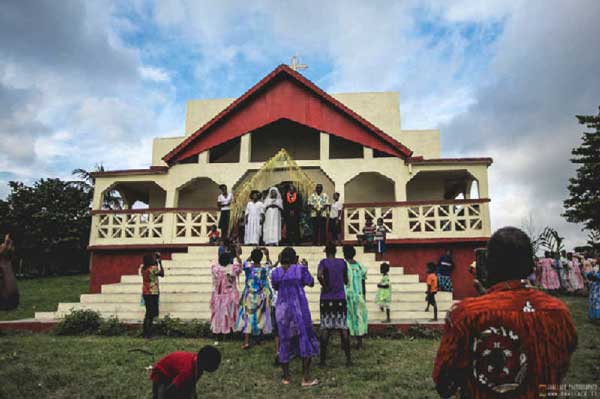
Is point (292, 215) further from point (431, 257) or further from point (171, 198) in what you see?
point (431, 257)

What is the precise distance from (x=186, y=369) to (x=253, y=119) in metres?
12.6

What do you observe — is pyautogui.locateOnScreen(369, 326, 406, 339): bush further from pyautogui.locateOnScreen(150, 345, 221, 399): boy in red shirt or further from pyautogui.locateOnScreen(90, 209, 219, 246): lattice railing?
pyautogui.locateOnScreen(90, 209, 219, 246): lattice railing

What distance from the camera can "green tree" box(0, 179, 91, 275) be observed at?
2183 centimetres

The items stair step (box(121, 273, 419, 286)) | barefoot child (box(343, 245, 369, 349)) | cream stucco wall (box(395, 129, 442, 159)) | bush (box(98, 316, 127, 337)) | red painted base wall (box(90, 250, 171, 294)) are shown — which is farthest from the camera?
cream stucco wall (box(395, 129, 442, 159))

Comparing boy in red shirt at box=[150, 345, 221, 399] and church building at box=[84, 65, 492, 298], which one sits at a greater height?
church building at box=[84, 65, 492, 298]

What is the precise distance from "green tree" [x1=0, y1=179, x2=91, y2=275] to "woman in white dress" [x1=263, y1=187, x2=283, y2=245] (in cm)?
1462

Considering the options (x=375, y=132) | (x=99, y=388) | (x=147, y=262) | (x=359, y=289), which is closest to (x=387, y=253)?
(x=375, y=132)

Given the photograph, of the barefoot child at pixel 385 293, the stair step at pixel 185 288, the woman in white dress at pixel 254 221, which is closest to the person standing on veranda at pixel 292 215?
the woman in white dress at pixel 254 221

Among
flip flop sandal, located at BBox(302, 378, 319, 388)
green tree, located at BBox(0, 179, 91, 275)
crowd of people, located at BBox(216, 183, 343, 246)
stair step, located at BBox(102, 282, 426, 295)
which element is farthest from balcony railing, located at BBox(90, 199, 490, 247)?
green tree, located at BBox(0, 179, 91, 275)

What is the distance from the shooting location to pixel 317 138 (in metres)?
16.8

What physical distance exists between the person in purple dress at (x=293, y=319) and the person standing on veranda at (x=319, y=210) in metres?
6.88

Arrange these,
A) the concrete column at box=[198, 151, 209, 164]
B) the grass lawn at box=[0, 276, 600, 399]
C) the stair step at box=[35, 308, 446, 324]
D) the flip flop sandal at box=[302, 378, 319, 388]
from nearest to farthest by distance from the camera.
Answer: the grass lawn at box=[0, 276, 600, 399], the flip flop sandal at box=[302, 378, 319, 388], the stair step at box=[35, 308, 446, 324], the concrete column at box=[198, 151, 209, 164]

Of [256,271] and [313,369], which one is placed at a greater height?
[256,271]

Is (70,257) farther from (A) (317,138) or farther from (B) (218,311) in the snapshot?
(B) (218,311)
